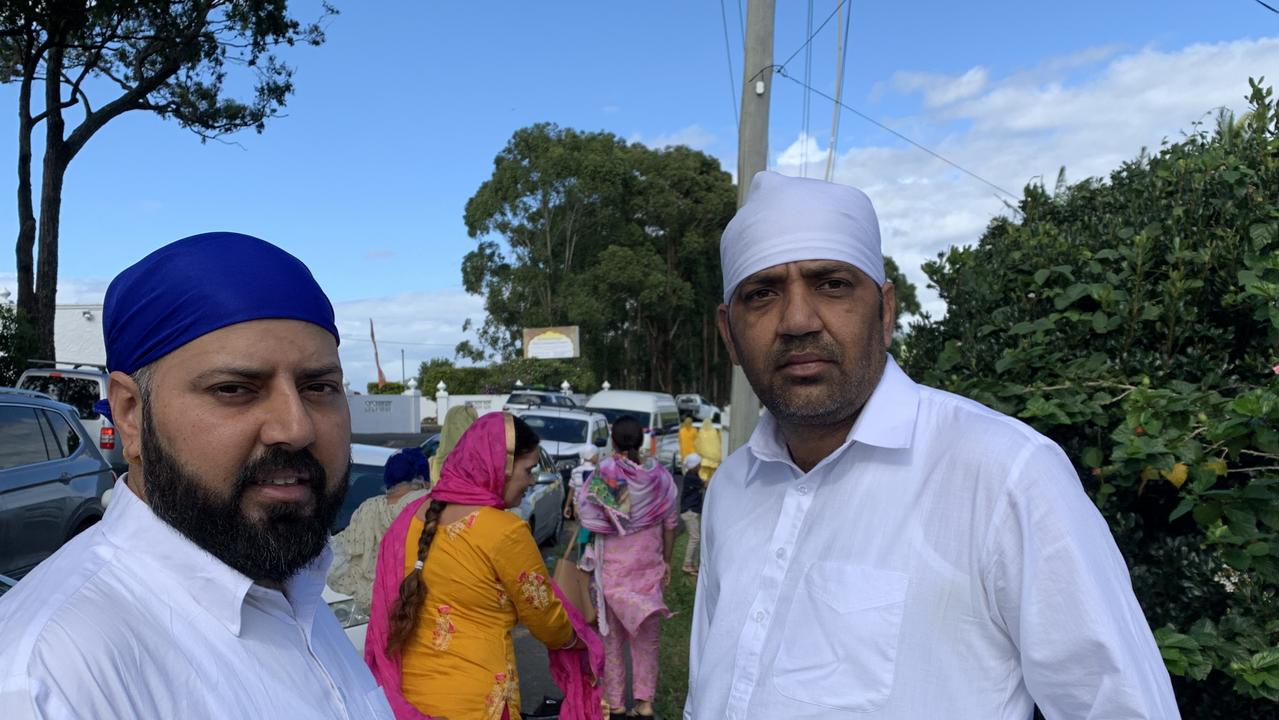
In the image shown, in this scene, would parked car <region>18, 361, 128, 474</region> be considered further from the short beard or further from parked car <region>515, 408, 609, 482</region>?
the short beard

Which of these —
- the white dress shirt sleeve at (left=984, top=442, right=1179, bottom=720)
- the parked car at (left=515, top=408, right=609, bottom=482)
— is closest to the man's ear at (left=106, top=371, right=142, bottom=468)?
the white dress shirt sleeve at (left=984, top=442, right=1179, bottom=720)

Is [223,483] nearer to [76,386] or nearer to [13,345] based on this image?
[76,386]

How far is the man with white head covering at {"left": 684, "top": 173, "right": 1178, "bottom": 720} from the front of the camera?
1633 mm

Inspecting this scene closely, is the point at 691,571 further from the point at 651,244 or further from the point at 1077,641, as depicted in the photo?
the point at 651,244

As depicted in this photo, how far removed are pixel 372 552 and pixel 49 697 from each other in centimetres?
459

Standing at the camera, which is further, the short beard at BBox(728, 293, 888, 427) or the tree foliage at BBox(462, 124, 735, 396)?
the tree foliage at BBox(462, 124, 735, 396)

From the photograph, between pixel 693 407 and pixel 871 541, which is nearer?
pixel 871 541

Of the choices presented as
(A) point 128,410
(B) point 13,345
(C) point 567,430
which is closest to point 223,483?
(A) point 128,410

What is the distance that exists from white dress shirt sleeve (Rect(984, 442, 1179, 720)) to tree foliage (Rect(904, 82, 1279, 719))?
91 cm

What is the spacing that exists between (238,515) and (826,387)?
1.18m

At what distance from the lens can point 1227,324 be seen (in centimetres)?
287

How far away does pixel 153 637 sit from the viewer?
127 cm

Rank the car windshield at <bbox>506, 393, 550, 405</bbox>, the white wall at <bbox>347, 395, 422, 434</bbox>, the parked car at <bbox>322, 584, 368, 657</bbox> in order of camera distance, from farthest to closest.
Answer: the white wall at <bbox>347, 395, 422, 434</bbox>, the car windshield at <bbox>506, 393, 550, 405</bbox>, the parked car at <bbox>322, 584, 368, 657</bbox>

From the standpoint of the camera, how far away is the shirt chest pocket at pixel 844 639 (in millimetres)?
1763
